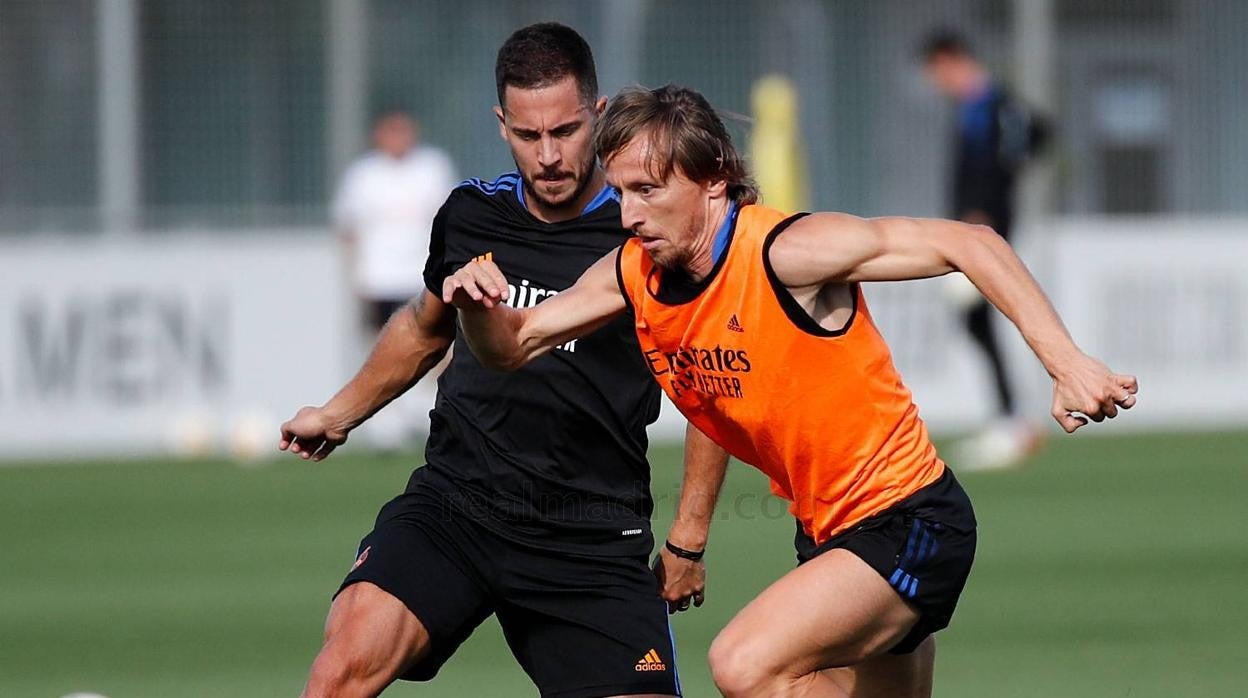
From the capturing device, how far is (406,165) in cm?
1655

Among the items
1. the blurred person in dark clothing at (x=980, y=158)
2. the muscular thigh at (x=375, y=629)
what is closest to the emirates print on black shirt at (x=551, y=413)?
the muscular thigh at (x=375, y=629)

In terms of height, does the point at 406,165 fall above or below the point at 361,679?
above

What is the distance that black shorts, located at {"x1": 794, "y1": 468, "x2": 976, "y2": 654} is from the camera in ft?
17.2

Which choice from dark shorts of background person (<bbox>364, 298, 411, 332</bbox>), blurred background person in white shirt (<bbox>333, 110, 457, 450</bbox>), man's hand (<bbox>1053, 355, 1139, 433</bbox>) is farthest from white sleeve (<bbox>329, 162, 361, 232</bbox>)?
man's hand (<bbox>1053, 355, 1139, 433</bbox>)

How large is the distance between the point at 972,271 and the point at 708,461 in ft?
3.97

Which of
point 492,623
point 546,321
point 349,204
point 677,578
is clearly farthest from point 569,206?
point 349,204

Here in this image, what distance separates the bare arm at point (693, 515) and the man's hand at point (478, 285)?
102 centimetres

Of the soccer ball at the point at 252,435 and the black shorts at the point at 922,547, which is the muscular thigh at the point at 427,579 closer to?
the black shorts at the point at 922,547

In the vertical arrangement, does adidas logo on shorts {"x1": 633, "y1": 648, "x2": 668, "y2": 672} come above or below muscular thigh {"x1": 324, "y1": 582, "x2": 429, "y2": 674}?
below

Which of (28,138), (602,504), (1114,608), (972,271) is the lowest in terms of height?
(1114,608)

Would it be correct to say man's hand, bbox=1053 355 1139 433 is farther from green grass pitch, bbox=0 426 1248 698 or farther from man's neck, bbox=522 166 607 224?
green grass pitch, bbox=0 426 1248 698

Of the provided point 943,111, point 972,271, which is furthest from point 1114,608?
point 943,111

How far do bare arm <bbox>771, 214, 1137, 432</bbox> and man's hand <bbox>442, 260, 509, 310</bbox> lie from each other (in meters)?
0.72

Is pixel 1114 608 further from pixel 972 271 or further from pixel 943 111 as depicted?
pixel 943 111
